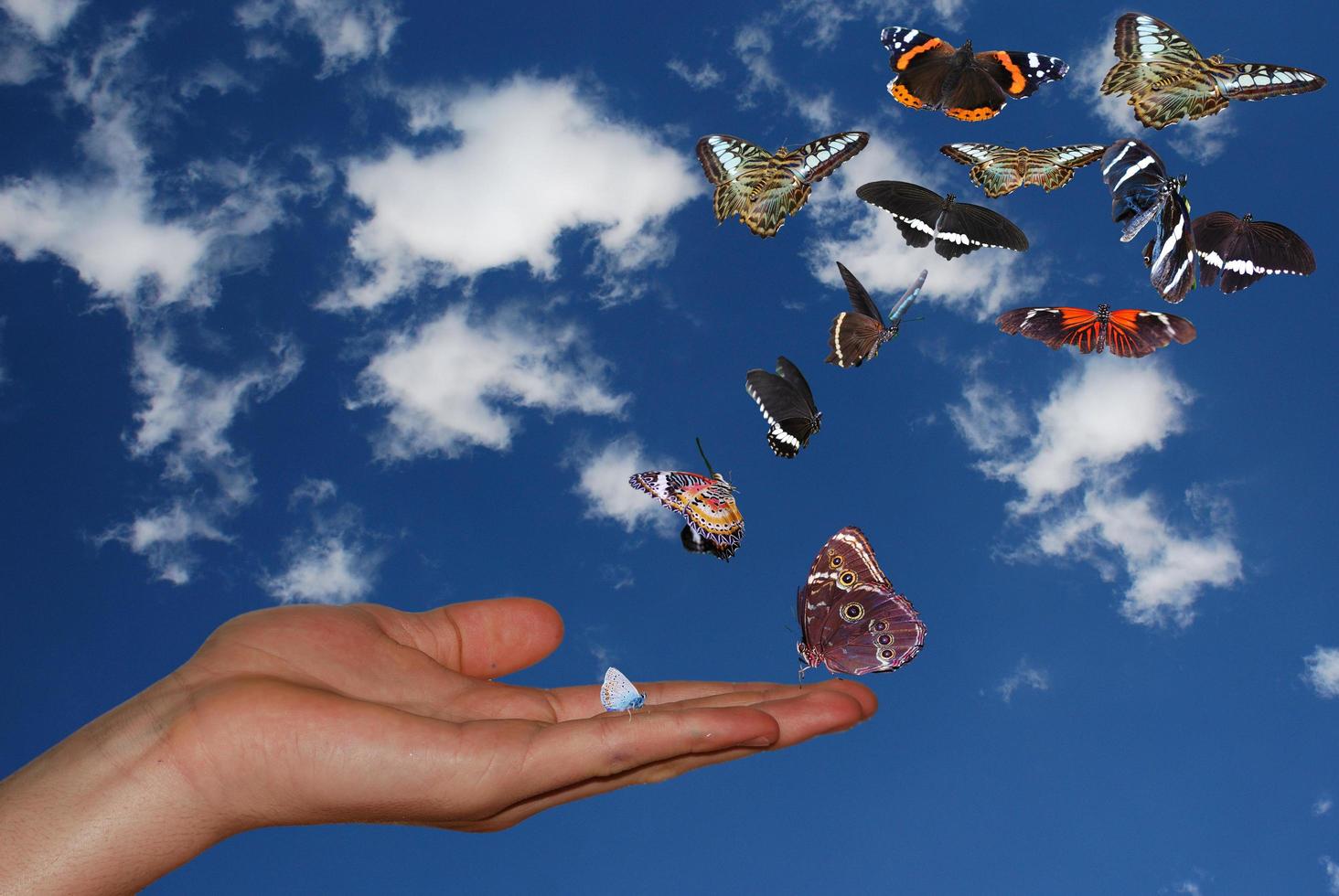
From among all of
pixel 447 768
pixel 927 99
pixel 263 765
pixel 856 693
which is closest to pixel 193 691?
pixel 263 765

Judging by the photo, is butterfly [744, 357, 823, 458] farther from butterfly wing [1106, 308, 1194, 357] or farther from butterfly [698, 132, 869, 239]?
butterfly wing [1106, 308, 1194, 357]

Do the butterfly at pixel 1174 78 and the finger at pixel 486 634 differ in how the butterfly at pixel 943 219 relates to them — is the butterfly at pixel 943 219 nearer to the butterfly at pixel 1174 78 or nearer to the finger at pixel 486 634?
the butterfly at pixel 1174 78

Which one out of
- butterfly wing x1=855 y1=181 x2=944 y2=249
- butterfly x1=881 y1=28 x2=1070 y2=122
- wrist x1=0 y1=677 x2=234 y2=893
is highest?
butterfly x1=881 y1=28 x2=1070 y2=122

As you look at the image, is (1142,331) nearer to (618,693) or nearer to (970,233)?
(970,233)

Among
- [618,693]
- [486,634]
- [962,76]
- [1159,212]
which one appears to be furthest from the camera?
[962,76]

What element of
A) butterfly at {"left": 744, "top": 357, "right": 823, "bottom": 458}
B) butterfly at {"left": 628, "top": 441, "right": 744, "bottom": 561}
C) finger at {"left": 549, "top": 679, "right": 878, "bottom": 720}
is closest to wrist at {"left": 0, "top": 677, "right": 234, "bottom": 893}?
finger at {"left": 549, "top": 679, "right": 878, "bottom": 720}

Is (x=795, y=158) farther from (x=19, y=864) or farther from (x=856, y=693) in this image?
(x=19, y=864)

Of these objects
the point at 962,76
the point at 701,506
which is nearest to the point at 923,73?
the point at 962,76
